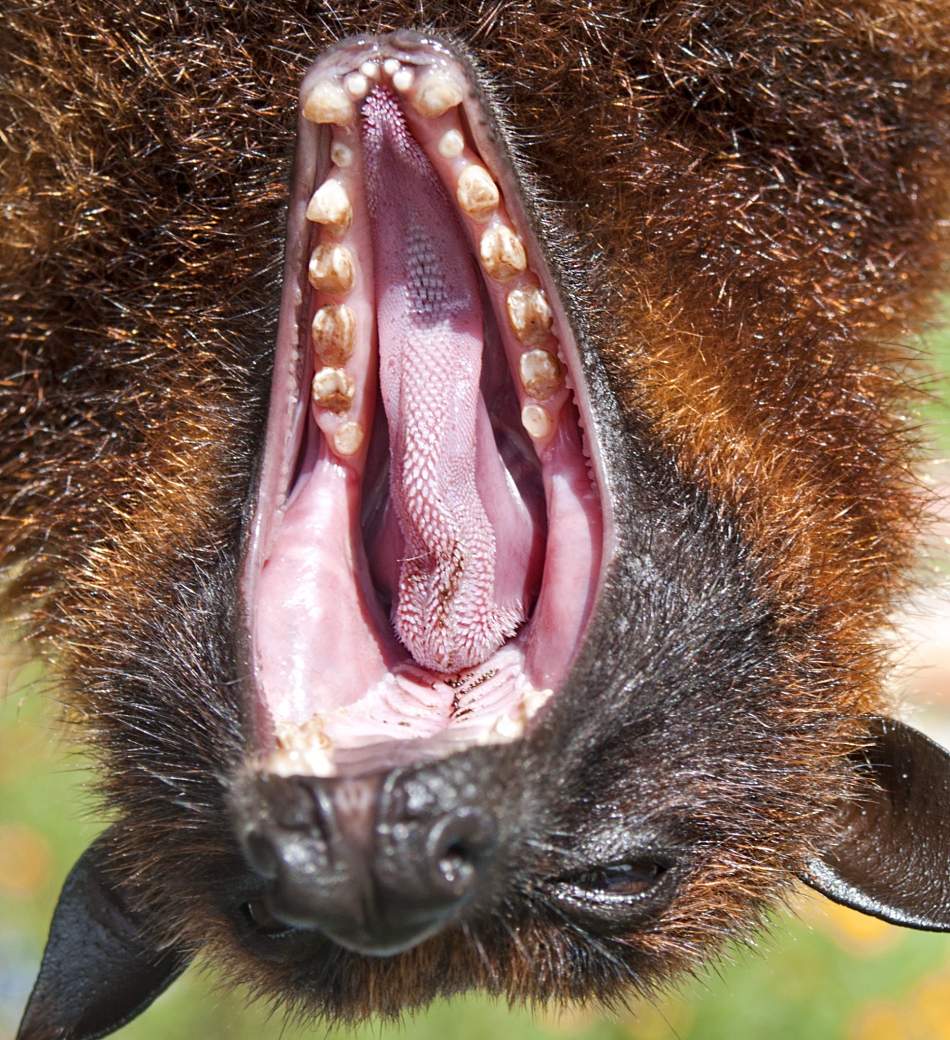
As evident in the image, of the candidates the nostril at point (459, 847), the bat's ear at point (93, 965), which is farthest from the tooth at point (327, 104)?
the bat's ear at point (93, 965)

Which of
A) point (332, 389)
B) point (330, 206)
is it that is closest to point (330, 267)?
Result: point (330, 206)

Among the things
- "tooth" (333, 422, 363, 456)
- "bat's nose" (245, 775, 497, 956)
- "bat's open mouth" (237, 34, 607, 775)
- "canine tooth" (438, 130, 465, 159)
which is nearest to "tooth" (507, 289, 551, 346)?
"bat's open mouth" (237, 34, 607, 775)

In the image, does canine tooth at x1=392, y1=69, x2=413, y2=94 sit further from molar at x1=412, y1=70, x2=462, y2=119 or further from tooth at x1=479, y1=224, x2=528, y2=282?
tooth at x1=479, y1=224, x2=528, y2=282

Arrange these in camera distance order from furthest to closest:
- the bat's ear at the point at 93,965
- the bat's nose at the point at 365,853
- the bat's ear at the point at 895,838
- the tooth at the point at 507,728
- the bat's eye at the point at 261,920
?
the bat's ear at the point at 93,965 < the bat's ear at the point at 895,838 < the bat's eye at the point at 261,920 < the tooth at the point at 507,728 < the bat's nose at the point at 365,853

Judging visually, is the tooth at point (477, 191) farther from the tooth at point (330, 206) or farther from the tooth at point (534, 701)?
the tooth at point (534, 701)

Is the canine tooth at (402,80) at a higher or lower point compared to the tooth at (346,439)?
higher

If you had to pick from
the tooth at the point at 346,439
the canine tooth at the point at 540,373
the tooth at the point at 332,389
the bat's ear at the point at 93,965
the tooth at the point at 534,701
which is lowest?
the bat's ear at the point at 93,965
